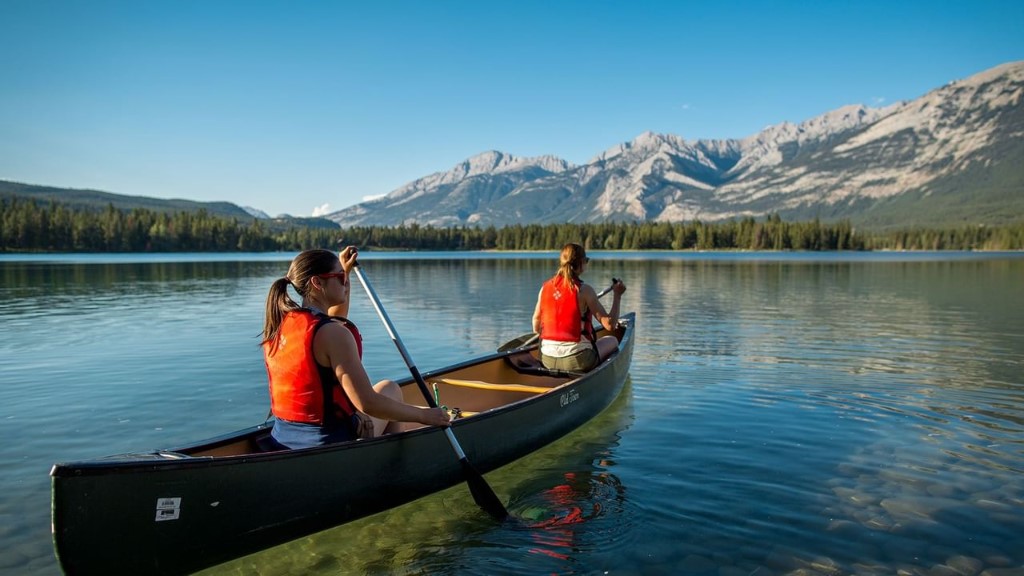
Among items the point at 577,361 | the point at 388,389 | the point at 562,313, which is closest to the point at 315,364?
the point at 388,389

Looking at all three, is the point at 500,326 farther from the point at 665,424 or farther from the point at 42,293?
the point at 42,293

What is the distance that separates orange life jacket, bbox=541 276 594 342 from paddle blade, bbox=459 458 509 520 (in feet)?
14.0

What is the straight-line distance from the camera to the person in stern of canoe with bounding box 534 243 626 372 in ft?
35.7

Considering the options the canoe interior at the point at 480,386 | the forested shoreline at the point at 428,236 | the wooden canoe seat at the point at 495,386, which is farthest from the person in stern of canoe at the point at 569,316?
the forested shoreline at the point at 428,236

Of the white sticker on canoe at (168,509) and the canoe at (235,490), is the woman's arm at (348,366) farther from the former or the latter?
the white sticker on canoe at (168,509)

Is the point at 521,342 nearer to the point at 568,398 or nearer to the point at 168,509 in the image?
the point at 568,398

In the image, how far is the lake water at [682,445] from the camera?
6.50 m

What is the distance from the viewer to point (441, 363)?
16.6m

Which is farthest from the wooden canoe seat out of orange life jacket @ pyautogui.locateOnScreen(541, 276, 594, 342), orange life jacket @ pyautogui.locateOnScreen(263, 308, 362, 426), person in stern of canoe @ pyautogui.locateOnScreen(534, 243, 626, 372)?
orange life jacket @ pyautogui.locateOnScreen(263, 308, 362, 426)

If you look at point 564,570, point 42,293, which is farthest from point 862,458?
point 42,293

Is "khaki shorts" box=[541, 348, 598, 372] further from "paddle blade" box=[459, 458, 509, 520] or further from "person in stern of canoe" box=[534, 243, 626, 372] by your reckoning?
"paddle blade" box=[459, 458, 509, 520]

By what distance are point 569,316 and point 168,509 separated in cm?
702

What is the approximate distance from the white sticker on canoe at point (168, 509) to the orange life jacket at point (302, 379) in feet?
4.01

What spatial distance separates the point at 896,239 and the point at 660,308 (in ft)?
570
